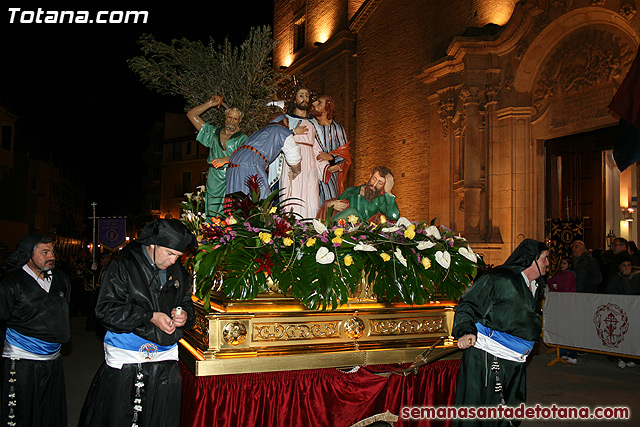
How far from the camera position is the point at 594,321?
8664 millimetres

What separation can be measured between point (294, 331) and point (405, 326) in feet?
3.28

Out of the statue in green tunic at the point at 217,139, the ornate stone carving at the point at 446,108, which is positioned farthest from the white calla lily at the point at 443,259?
the ornate stone carving at the point at 446,108

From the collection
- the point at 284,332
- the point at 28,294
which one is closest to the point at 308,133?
the point at 284,332

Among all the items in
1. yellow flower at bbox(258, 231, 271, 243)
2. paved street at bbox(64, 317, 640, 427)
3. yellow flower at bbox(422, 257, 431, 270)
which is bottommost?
paved street at bbox(64, 317, 640, 427)

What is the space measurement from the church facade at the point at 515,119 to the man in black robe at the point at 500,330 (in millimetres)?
10172

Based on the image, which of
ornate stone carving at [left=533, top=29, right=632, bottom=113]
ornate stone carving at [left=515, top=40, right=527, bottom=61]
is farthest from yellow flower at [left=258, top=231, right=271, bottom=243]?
ornate stone carving at [left=515, top=40, right=527, bottom=61]

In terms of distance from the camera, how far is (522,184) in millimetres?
14633

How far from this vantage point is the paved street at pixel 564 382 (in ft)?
21.5

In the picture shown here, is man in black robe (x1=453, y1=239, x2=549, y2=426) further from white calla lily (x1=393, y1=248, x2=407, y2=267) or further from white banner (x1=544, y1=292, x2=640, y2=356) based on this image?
white banner (x1=544, y1=292, x2=640, y2=356)

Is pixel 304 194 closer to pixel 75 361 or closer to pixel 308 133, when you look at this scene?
pixel 308 133

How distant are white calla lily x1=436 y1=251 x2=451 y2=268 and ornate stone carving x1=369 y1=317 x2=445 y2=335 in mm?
517

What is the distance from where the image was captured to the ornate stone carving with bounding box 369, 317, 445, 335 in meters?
4.30

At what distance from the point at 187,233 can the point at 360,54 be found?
22.0 m

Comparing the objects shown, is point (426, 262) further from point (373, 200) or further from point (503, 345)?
point (373, 200)
